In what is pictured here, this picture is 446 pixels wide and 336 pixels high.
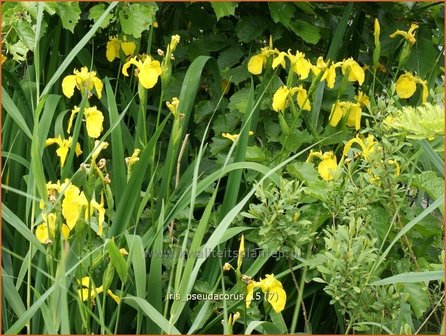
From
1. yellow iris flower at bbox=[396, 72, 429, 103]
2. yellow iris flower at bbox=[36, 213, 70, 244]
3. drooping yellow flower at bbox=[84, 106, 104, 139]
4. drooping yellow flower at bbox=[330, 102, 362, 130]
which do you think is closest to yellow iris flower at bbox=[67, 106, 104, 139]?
drooping yellow flower at bbox=[84, 106, 104, 139]

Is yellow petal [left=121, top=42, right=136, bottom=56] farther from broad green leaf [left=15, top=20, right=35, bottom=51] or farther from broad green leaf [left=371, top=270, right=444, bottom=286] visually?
broad green leaf [left=371, top=270, right=444, bottom=286]

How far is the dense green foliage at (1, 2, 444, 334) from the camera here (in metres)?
1.58

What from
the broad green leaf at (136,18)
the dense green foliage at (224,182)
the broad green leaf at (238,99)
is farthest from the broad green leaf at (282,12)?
the broad green leaf at (136,18)

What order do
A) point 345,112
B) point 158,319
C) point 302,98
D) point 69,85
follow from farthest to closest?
point 345,112, point 302,98, point 69,85, point 158,319

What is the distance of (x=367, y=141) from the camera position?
183cm

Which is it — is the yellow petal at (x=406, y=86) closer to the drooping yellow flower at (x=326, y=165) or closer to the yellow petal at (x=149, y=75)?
the drooping yellow flower at (x=326, y=165)

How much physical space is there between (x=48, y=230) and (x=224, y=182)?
86cm

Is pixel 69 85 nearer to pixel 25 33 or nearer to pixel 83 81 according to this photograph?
pixel 83 81

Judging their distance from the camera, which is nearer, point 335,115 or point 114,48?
point 335,115

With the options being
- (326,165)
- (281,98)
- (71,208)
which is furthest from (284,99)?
(71,208)

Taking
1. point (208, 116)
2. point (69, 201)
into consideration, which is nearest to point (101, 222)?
point (69, 201)

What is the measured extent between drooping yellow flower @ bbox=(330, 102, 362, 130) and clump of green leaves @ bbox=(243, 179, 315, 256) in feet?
1.54

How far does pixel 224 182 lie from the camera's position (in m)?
2.32

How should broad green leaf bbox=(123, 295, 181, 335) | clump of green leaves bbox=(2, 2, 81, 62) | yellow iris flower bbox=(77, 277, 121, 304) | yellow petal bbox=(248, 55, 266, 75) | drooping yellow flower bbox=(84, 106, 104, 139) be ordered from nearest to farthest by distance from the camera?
broad green leaf bbox=(123, 295, 181, 335) < yellow iris flower bbox=(77, 277, 121, 304) < drooping yellow flower bbox=(84, 106, 104, 139) < clump of green leaves bbox=(2, 2, 81, 62) < yellow petal bbox=(248, 55, 266, 75)
